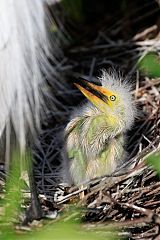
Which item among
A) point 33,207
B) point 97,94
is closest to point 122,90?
point 97,94

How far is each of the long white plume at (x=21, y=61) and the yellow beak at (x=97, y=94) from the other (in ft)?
0.89

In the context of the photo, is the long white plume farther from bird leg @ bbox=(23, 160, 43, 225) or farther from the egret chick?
the egret chick

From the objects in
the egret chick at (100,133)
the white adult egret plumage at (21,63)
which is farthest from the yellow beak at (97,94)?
Answer: the white adult egret plumage at (21,63)

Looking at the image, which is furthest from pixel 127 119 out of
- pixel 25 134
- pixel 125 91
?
pixel 25 134

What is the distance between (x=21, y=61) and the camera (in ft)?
5.16

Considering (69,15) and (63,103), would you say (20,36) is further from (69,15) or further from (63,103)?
(69,15)

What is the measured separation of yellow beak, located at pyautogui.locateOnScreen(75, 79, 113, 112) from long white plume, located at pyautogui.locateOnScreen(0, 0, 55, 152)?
27cm

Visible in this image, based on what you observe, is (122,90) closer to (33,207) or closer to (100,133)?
(100,133)

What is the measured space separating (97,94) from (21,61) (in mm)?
443

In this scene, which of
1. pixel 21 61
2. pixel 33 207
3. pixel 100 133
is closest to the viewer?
pixel 21 61

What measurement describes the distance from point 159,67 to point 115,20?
142 centimetres

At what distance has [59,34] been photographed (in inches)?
109

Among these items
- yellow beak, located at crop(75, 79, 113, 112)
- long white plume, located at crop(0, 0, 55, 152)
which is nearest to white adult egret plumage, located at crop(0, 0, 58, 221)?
long white plume, located at crop(0, 0, 55, 152)

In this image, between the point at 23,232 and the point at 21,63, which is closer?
the point at 23,232
